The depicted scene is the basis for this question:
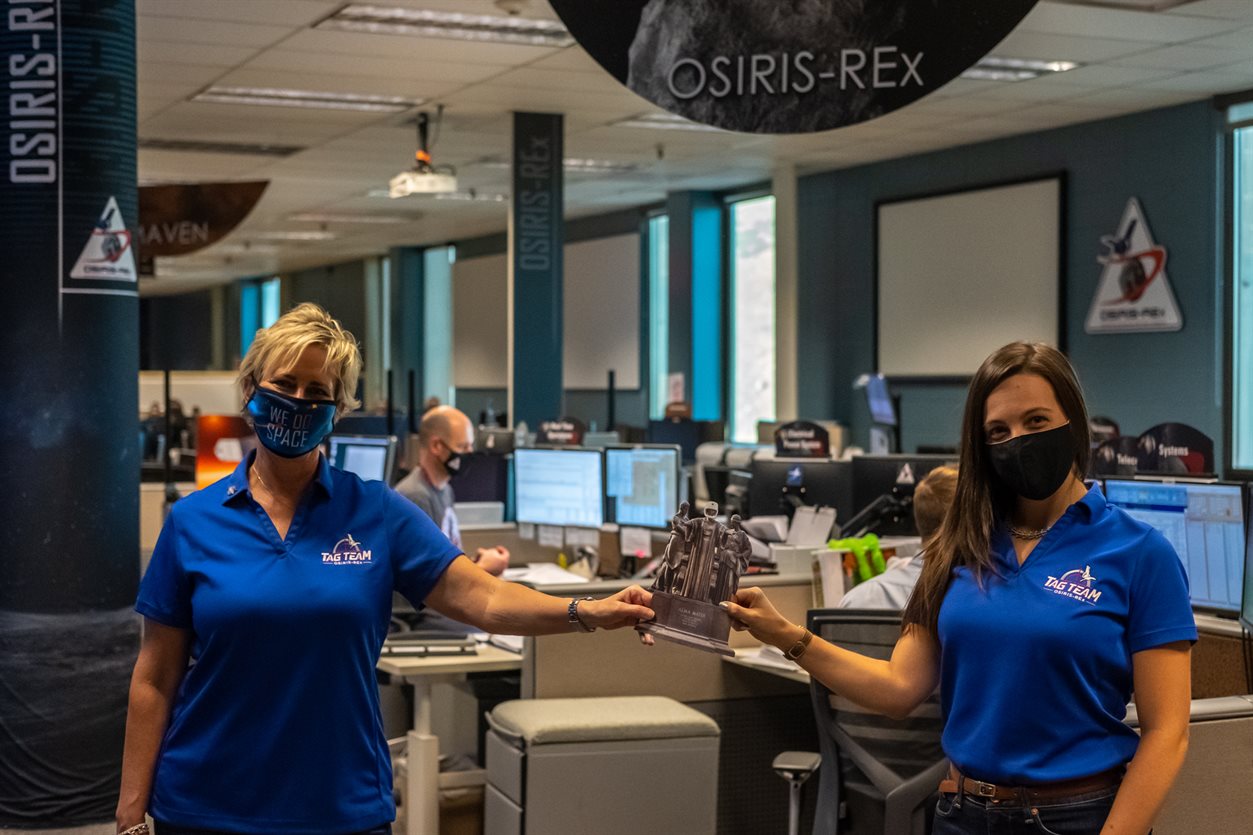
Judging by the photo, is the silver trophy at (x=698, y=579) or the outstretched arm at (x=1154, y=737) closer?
the outstretched arm at (x=1154, y=737)

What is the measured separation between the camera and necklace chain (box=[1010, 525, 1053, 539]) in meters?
2.18

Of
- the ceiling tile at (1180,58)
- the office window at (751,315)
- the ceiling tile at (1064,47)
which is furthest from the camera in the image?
the office window at (751,315)

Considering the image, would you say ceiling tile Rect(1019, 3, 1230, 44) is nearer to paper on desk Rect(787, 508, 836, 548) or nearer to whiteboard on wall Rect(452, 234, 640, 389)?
paper on desk Rect(787, 508, 836, 548)

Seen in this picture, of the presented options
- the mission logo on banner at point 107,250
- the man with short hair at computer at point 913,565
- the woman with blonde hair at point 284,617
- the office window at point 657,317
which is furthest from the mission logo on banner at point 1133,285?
the woman with blonde hair at point 284,617

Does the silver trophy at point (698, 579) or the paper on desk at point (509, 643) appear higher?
the silver trophy at point (698, 579)

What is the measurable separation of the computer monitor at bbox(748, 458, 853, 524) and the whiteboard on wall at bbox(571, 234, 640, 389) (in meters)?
10.5

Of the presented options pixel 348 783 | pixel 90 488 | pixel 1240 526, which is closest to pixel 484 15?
pixel 90 488

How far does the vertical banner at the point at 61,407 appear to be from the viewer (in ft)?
15.5

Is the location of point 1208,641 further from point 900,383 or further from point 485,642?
point 900,383

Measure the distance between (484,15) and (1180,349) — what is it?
5.44 m

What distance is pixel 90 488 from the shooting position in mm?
4816

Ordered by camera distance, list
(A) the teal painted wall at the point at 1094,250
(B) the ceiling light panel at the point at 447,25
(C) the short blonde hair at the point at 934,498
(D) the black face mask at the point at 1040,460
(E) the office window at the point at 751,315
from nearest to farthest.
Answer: (D) the black face mask at the point at 1040,460 < (C) the short blonde hair at the point at 934,498 < (B) the ceiling light panel at the point at 447,25 < (A) the teal painted wall at the point at 1094,250 < (E) the office window at the point at 751,315

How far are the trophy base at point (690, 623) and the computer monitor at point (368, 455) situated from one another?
389 cm

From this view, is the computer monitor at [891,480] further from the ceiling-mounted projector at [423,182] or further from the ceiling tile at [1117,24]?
the ceiling-mounted projector at [423,182]
